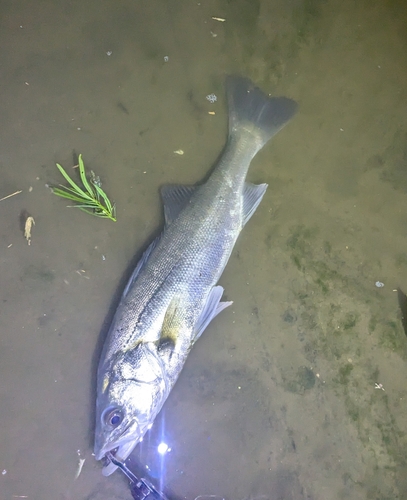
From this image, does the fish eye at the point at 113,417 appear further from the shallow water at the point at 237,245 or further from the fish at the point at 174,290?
the shallow water at the point at 237,245

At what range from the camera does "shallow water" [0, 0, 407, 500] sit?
2221 millimetres

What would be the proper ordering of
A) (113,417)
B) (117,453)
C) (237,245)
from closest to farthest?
(113,417) < (117,453) < (237,245)

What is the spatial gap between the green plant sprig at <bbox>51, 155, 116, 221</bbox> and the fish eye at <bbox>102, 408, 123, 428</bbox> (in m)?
1.11

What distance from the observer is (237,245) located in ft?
8.06

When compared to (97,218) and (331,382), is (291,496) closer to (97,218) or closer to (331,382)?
(331,382)

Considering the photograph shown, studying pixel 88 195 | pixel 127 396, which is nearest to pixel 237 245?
pixel 88 195

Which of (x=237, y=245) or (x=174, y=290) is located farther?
(x=237, y=245)

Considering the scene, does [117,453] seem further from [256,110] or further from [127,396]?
[256,110]

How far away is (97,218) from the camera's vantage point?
2.39 m

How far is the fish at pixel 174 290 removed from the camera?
190 cm

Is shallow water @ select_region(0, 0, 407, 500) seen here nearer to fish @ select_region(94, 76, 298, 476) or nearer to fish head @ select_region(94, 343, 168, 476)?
fish @ select_region(94, 76, 298, 476)

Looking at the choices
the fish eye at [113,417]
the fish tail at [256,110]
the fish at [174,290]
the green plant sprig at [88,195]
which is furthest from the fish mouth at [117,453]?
the fish tail at [256,110]

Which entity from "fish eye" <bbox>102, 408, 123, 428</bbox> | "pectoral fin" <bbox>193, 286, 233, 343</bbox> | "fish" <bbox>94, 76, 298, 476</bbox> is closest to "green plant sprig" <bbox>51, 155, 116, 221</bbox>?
"fish" <bbox>94, 76, 298, 476</bbox>

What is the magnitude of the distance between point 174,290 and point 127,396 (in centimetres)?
57
